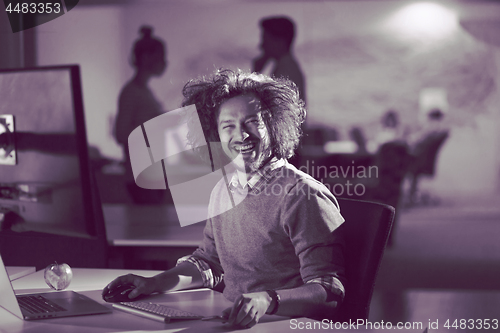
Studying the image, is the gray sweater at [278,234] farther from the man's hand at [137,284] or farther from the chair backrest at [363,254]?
the man's hand at [137,284]

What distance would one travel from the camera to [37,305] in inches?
49.8

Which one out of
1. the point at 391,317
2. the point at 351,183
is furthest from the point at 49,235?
the point at 351,183

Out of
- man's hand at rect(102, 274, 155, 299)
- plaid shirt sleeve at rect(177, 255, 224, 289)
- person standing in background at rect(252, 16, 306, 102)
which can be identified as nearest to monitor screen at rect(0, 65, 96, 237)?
man's hand at rect(102, 274, 155, 299)

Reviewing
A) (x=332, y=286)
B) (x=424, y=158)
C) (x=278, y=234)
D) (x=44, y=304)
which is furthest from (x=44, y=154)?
(x=424, y=158)

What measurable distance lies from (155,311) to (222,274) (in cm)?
39

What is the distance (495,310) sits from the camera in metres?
3.41

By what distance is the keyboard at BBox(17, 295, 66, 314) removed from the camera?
1218 millimetres

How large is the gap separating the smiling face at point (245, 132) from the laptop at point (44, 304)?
0.49 m

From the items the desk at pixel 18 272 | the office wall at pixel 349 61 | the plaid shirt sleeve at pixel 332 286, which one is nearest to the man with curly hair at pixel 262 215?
the plaid shirt sleeve at pixel 332 286

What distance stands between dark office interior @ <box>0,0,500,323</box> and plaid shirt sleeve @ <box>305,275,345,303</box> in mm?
3779

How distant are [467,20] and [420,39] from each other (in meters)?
0.45

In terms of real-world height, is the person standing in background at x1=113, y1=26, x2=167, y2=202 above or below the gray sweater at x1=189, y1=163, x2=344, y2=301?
above

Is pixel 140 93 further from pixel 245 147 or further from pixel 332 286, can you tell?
pixel 332 286

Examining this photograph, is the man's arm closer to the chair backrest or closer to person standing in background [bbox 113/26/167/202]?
the chair backrest
